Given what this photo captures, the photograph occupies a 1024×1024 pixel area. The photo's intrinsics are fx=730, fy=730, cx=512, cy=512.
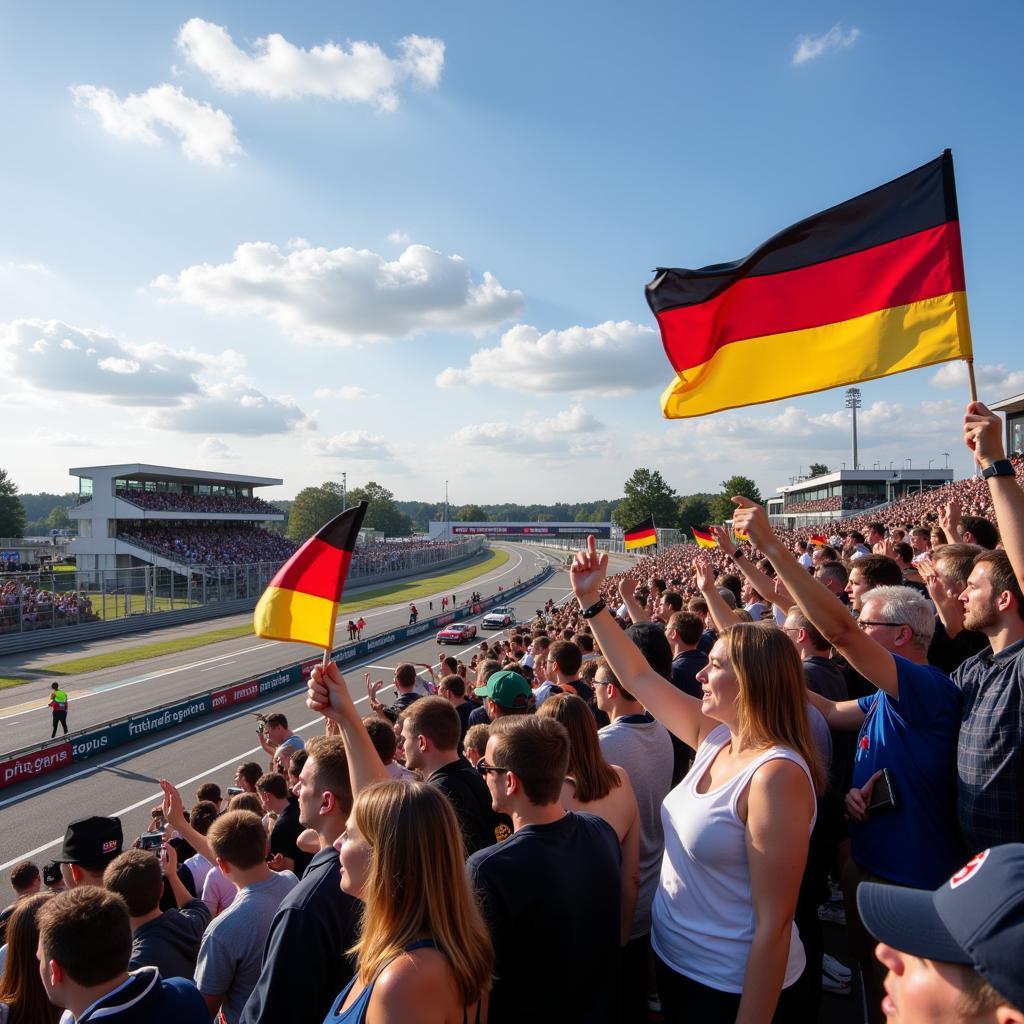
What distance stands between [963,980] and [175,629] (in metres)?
47.8

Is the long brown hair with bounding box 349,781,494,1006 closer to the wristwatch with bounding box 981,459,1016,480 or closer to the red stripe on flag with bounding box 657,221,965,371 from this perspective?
the wristwatch with bounding box 981,459,1016,480

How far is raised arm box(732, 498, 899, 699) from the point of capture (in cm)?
284

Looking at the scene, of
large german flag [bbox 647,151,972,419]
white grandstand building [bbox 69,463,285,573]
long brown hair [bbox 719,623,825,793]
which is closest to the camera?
long brown hair [bbox 719,623,825,793]

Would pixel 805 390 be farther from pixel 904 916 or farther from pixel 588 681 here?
pixel 904 916

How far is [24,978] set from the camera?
3.59m

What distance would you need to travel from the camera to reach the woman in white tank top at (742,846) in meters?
2.42

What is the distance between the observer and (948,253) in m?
4.75

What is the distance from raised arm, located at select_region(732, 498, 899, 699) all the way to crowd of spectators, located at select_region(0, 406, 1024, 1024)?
0.4 inches

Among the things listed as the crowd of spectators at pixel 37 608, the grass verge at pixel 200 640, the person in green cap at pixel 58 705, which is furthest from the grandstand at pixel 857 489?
the person in green cap at pixel 58 705

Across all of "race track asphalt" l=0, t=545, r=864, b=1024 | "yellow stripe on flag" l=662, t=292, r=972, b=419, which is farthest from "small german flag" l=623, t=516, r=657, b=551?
"yellow stripe on flag" l=662, t=292, r=972, b=419

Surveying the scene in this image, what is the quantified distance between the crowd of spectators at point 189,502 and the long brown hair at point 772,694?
2680 inches

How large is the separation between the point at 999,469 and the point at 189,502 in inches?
2907

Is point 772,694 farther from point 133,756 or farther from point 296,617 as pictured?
point 133,756

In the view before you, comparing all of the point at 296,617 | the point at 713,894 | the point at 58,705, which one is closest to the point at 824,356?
the point at 713,894
